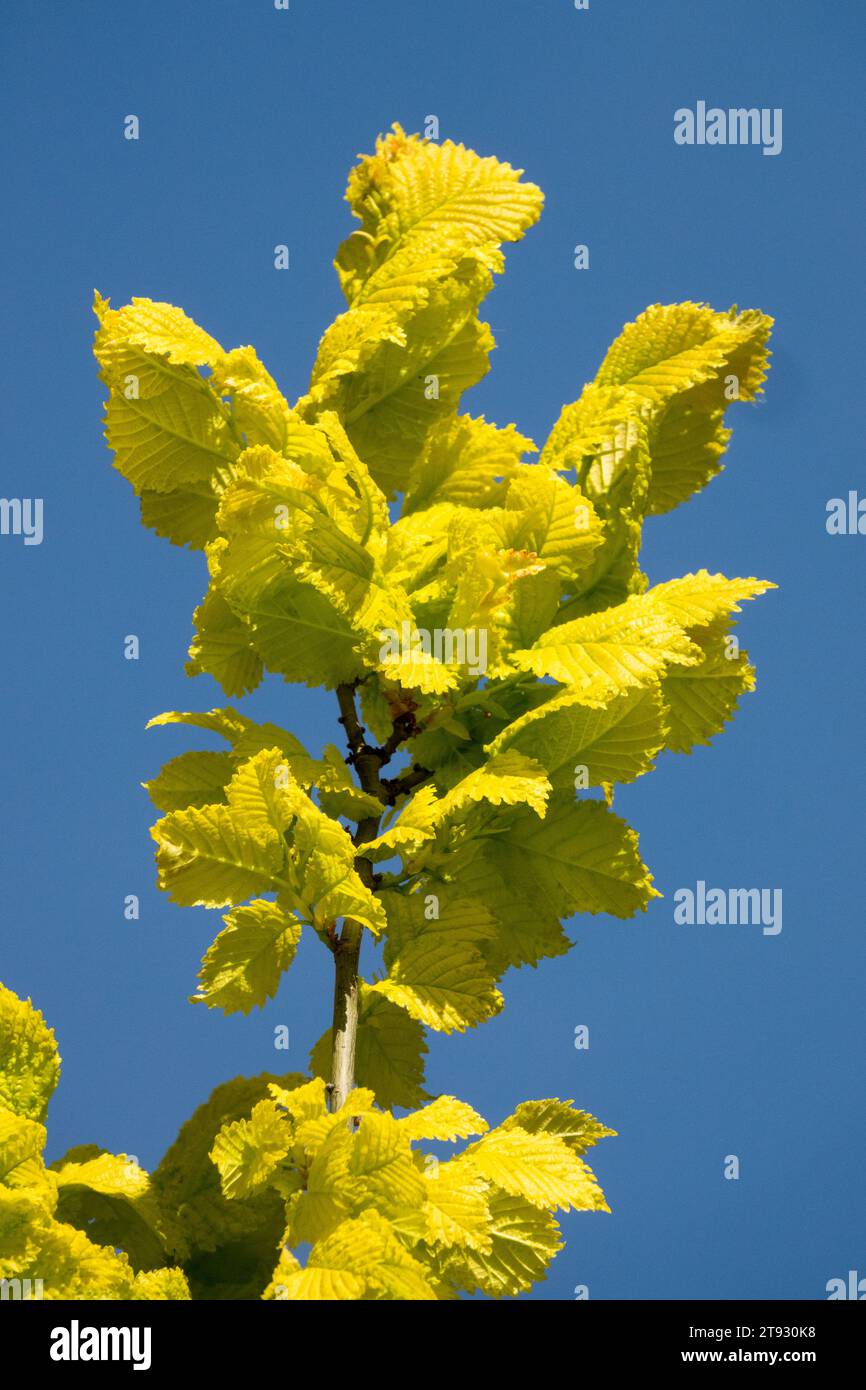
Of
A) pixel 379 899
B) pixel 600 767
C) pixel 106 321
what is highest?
pixel 106 321

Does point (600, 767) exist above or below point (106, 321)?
below

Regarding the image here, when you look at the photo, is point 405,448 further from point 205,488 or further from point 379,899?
point 379,899

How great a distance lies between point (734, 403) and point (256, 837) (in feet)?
6.14

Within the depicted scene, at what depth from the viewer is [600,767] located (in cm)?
394

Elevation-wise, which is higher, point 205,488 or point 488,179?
point 488,179

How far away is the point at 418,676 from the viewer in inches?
148

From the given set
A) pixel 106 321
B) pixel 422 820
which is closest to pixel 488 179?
pixel 106 321

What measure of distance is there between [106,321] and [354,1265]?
244cm

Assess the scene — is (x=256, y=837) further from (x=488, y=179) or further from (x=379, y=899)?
(x=488, y=179)
